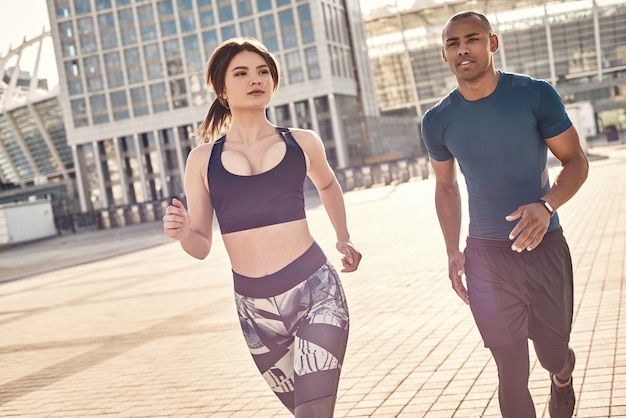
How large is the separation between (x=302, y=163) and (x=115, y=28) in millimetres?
92499

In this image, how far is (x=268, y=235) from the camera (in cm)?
326

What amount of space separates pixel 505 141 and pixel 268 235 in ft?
3.16

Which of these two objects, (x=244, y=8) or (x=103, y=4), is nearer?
(x=244, y=8)

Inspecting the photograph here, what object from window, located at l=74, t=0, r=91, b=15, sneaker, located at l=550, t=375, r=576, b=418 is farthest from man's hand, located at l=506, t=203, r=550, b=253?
window, located at l=74, t=0, r=91, b=15

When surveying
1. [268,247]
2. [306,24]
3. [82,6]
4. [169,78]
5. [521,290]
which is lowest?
[521,290]

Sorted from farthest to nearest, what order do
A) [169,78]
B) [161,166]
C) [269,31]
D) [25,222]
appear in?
[161,166]
[169,78]
[269,31]
[25,222]

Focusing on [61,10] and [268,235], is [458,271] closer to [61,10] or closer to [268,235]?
[268,235]

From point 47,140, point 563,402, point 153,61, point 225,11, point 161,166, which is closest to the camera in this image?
point 563,402

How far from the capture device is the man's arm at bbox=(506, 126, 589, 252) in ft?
10.1

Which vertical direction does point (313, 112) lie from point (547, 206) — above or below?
above

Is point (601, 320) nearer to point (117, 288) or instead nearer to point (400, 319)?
point (400, 319)

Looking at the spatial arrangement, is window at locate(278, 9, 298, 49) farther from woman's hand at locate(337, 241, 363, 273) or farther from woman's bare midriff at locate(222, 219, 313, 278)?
woman's bare midriff at locate(222, 219, 313, 278)

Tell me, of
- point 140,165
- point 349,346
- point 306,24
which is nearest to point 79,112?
point 140,165

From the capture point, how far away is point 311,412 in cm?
302
